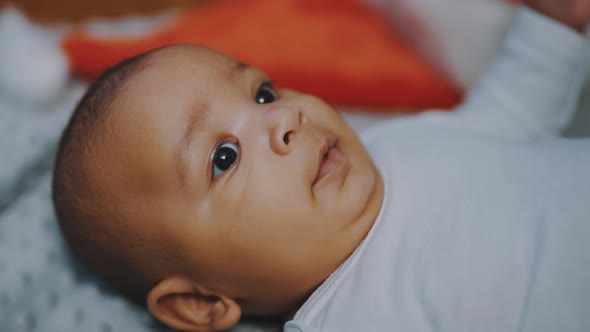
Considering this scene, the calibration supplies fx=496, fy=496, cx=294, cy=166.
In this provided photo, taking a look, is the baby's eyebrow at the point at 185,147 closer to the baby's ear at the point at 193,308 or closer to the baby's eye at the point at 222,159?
the baby's eye at the point at 222,159

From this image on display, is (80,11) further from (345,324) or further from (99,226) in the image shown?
(345,324)

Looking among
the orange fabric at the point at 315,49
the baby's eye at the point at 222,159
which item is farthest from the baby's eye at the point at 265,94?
the orange fabric at the point at 315,49

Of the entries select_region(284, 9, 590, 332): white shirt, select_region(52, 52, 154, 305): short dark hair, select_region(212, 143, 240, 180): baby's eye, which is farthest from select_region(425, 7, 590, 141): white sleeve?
select_region(52, 52, 154, 305): short dark hair

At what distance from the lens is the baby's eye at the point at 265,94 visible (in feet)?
2.54

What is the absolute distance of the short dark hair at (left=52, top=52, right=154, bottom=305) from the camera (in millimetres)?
687

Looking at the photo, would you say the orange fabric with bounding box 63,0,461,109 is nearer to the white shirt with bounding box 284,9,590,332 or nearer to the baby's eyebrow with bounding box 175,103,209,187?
the white shirt with bounding box 284,9,590,332

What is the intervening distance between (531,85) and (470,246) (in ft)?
1.40

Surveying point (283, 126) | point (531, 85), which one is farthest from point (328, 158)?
point (531, 85)

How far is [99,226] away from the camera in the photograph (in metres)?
0.70

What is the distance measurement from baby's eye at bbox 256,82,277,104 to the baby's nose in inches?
3.0

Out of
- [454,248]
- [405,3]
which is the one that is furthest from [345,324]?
[405,3]

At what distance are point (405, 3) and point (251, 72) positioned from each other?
60cm

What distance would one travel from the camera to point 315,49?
1277mm

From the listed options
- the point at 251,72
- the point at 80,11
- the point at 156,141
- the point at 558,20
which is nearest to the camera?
the point at 156,141
